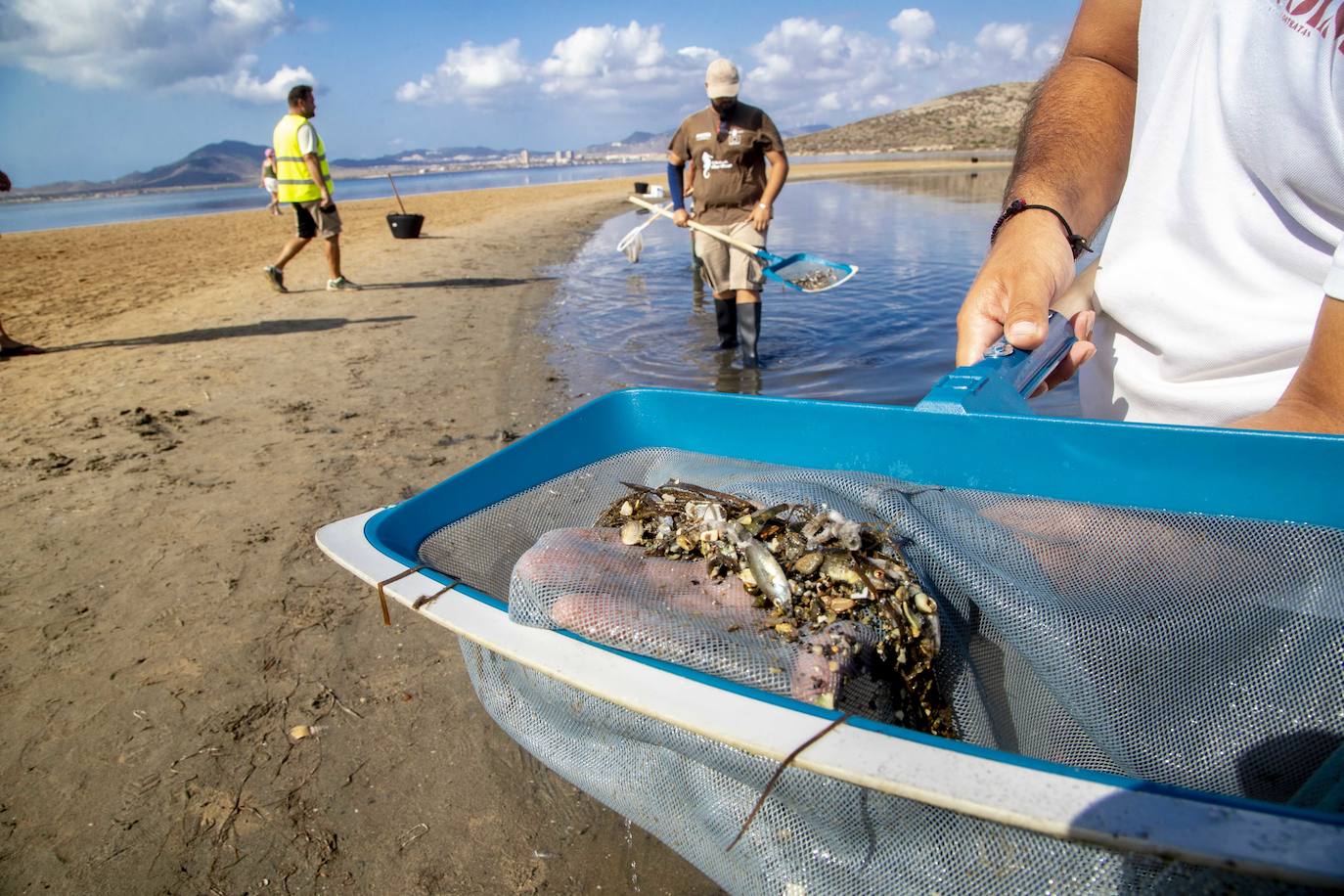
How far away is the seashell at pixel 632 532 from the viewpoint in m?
1.65

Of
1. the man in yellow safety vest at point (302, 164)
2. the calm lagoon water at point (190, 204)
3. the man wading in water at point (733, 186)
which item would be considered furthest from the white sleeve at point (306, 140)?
the calm lagoon water at point (190, 204)

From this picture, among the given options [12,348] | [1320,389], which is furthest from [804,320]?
[12,348]

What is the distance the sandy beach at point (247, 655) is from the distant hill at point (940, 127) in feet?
227

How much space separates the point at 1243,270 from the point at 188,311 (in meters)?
11.0

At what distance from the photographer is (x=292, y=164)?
912 cm

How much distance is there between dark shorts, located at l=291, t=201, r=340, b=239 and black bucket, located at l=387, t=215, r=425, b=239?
658 centimetres

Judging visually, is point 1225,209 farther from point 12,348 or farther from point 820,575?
point 12,348

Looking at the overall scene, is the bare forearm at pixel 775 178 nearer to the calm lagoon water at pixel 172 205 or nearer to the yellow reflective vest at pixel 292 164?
the yellow reflective vest at pixel 292 164

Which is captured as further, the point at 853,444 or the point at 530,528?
the point at 530,528

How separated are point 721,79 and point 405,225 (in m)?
11.6

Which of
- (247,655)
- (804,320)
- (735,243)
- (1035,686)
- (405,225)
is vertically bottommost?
(247,655)

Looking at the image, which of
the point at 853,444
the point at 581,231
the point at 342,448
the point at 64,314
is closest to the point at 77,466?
the point at 342,448

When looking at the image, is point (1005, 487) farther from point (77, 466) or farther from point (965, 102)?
point (965, 102)

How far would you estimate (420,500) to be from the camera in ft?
5.66
